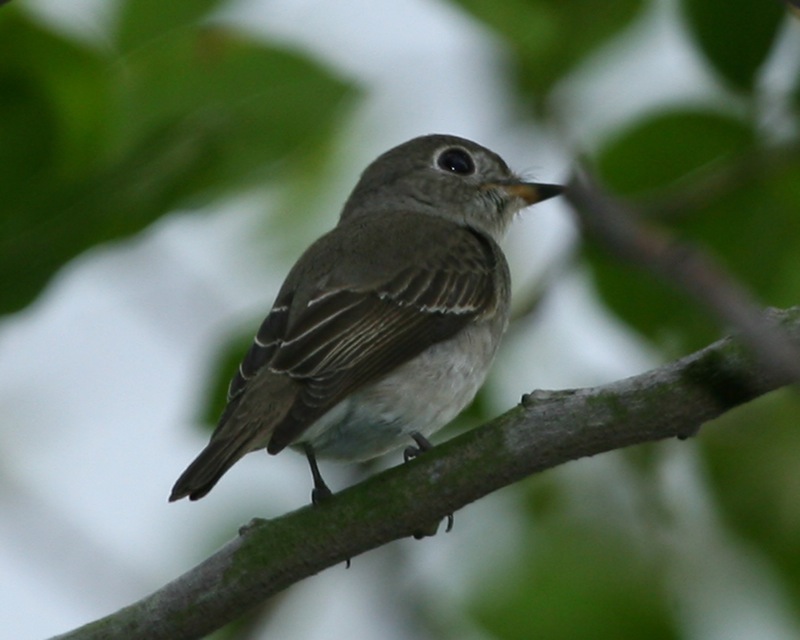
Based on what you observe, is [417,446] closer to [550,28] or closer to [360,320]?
[360,320]

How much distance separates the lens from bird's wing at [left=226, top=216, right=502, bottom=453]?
4348 millimetres

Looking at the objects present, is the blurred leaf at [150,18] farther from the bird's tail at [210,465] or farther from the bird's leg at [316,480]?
the bird's leg at [316,480]

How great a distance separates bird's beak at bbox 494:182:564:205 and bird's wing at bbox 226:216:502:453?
0.51 metres

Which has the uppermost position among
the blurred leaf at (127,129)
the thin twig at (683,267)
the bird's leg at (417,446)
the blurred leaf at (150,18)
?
the blurred leaf at (150,18)

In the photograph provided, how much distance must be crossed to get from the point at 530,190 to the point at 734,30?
274 cm

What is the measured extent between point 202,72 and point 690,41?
1.25 m

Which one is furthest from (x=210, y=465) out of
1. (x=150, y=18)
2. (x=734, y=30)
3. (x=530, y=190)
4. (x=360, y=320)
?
(x=530, y=190)

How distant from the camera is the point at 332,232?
18.6 ft

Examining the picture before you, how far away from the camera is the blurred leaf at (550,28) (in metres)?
3.59

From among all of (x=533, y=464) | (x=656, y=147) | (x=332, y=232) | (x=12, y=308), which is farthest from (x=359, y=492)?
(x=332, y=232)

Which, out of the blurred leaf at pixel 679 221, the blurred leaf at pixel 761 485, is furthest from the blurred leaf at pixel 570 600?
the blurred leaf at pixel 679 221

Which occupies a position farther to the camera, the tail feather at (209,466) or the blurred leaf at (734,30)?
the tail feather at (209,466)

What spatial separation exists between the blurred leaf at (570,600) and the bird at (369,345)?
590mm

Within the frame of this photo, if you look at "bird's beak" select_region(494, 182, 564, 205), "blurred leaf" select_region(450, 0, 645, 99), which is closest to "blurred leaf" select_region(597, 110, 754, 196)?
"blurred leaf" select_region(450, 0, 645, 99)
